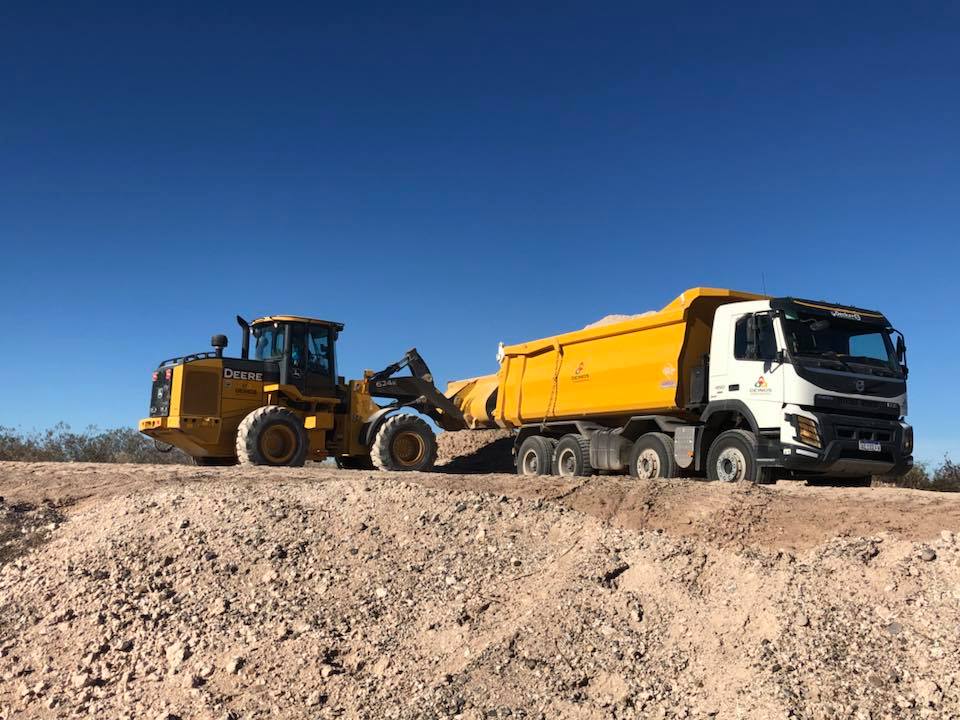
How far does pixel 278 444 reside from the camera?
1526cm

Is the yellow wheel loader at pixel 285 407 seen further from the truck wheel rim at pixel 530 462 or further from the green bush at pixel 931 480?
the green bush at pixel 931 480

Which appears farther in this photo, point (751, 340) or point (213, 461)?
point (213, 461)

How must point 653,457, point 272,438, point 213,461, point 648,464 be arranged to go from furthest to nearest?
point 213,461 < point 272,438 < point 648,464 < point 653,457

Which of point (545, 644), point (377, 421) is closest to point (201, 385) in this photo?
point (377, 421)

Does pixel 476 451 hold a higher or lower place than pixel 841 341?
lower

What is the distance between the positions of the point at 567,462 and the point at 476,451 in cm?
581

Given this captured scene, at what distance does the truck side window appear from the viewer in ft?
37.9

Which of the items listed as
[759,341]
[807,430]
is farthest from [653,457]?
[807,430]

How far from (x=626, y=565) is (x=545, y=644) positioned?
1497mm

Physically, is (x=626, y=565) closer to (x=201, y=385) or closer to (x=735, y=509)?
(x=735, y=509)

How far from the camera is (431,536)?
313 inches

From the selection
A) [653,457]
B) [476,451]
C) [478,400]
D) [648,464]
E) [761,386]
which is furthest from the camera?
[476,451]

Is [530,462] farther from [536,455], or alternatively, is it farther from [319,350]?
[319,350]

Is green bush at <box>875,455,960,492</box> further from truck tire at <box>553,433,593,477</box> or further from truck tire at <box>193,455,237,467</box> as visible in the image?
truck tire at <box>193,455,237,467</box>
